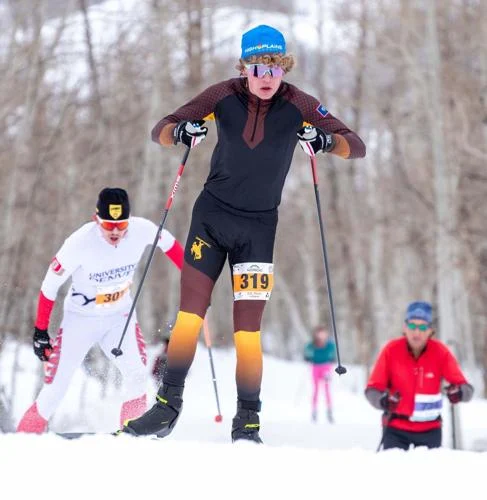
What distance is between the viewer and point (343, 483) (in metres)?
3.60

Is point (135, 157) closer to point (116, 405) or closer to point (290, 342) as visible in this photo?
point (116, 405)

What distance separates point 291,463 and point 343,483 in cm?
31

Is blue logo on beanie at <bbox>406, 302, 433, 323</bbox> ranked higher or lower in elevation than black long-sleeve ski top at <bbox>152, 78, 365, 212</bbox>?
lower

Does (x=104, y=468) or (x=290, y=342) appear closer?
(x=104, y=468)

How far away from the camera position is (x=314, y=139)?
4.79m

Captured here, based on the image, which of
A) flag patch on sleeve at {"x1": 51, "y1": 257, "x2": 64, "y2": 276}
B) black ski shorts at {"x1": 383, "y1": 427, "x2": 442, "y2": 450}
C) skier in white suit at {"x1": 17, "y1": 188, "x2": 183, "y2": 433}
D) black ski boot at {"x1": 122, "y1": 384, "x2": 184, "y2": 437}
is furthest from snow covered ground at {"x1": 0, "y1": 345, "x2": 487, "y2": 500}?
black ski shorts at {"x1": 383, "y1": 427, "x2": 442, "y2": 450}

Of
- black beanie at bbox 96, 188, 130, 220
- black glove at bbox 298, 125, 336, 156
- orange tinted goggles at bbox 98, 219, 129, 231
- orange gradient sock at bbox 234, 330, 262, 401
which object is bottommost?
orange gradient sock at bbox 234, 330, 262, 401

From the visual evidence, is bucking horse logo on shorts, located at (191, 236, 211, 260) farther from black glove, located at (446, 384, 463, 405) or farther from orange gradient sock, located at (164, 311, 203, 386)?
black glove, located at (446, 384, 463, 405)

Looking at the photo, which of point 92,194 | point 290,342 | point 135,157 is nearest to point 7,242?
point 92,194

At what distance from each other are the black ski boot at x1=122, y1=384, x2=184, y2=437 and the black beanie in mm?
1705

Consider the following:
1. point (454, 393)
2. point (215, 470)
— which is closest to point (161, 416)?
point (215, 470)

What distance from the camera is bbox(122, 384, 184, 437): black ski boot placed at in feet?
15.4

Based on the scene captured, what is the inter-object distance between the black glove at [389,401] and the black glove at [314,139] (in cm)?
280

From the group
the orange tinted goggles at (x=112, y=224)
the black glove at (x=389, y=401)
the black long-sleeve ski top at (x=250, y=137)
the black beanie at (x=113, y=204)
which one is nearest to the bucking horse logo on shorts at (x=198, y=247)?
the black long-sleeve ski top at (x=250, y=137)
